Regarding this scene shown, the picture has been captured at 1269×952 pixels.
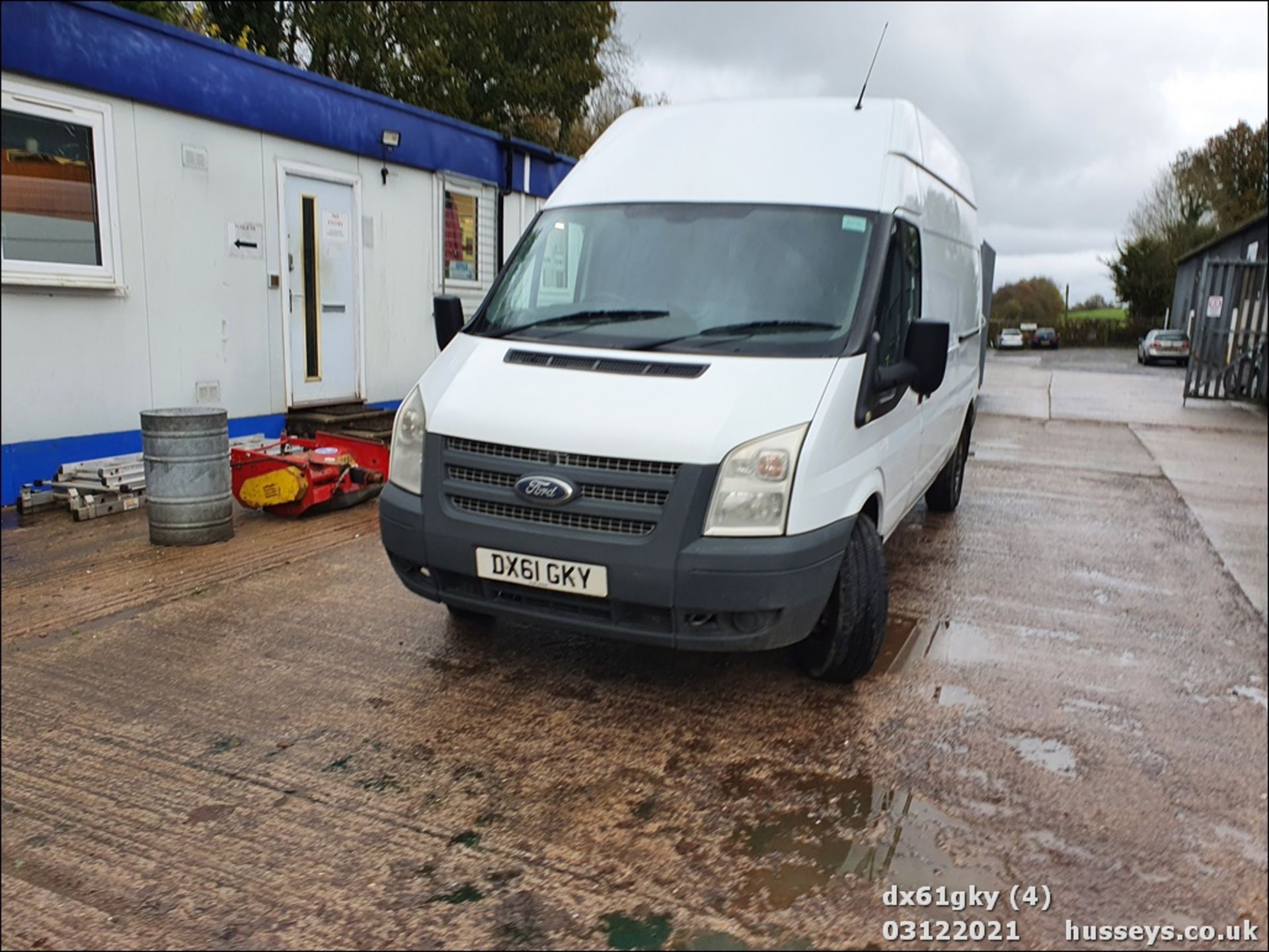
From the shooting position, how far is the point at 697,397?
11.7ft

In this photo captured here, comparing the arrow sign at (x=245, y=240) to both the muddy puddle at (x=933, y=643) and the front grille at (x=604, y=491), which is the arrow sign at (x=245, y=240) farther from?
the muddy puddle at (x=933, y=643)

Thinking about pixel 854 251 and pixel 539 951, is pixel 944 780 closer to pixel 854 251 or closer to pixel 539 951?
pixel 539 951

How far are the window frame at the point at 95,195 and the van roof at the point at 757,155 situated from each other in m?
3.94

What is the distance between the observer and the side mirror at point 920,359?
406 centimetres

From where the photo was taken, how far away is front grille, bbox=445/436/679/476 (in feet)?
11.3

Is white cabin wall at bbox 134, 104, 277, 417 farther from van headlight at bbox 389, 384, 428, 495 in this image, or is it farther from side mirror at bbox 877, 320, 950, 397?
side mirror at bbox 877, 320, 950, 397

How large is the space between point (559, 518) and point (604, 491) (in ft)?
0.70

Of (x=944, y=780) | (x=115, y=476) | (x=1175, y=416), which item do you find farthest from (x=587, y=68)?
(x=944, y=780)

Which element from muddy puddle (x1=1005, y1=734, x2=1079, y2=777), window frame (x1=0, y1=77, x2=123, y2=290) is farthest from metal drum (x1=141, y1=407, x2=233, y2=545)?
muddy puddle (x1=1005, y1=734, x2=1079, y2=777)

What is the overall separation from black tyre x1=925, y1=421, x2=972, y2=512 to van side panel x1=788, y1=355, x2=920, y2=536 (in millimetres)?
3481

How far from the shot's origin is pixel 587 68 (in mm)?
23656

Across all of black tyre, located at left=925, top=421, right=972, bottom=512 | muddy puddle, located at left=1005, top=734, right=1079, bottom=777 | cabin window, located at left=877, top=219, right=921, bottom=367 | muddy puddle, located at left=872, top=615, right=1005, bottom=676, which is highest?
cabin window, located at left=877, top=219, right=921, bottom=367

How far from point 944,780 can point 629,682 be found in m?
1.39

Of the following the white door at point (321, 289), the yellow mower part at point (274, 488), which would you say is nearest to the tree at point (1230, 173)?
the white door at point (321, 289)
